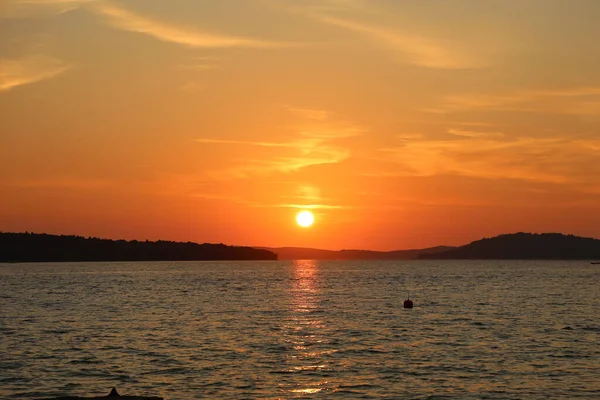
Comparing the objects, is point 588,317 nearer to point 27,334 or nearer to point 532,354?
point 532,354

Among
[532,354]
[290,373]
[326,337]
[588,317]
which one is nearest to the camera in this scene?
[290,373]

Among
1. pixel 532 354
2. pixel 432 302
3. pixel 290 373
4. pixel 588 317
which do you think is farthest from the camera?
pixel 432 302

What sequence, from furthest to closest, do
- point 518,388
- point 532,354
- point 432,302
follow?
point 432,302 → point 532,354 → point 518,388

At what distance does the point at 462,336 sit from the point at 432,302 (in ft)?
177

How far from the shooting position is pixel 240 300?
5231 inches

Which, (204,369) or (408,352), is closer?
(204,369)

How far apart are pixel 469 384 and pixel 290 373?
12.3 m

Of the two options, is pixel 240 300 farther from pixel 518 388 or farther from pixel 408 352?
pixel 518 388

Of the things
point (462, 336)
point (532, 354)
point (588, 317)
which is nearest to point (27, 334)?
point (462, 336)

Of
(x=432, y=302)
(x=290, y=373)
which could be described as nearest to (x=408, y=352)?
(x=290, y=373)

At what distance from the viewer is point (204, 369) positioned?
54.0m

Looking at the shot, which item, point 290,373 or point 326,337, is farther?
point 326,337

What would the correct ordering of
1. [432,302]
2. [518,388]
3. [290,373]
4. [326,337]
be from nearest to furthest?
[518,388] → [290,373] → [326,337] → [432,302]

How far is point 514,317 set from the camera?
96.0 m
